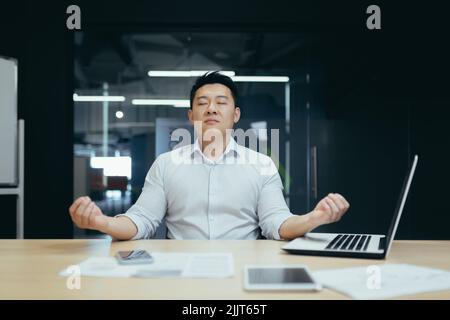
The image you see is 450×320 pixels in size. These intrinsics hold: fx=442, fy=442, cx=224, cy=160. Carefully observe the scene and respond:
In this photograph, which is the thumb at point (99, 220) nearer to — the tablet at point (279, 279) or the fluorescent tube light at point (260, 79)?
the tablet at point (279, 279)

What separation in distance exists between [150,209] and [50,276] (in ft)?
3.09

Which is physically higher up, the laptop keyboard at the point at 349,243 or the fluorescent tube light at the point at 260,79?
the fluorescent tube light at the point at 260,79

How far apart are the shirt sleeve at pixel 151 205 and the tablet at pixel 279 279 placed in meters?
0.83

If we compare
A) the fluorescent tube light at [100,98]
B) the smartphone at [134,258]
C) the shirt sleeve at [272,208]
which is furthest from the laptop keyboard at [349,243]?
the fluorescent tube light at [100,98]

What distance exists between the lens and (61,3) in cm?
381

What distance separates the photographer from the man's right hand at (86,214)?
146cm

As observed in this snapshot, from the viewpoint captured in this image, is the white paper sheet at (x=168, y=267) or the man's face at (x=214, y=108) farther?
the man's face at (x=214, y=108)

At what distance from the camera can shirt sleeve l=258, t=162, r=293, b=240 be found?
1.81 meters

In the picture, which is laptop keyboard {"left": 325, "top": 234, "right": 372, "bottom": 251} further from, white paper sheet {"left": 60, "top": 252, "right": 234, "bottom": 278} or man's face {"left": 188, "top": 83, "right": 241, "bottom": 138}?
man's face {"left": 188, "top": 83, "right": 241, "bottom": 138}

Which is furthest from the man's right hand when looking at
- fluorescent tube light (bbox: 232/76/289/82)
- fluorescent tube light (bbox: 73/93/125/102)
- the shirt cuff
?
fluorescent tube light (bbox: 232/76/289/82)

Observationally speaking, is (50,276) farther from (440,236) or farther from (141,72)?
(440,236)

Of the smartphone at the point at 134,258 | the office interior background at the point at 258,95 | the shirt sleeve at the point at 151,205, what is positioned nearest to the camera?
the smartphone at the point at 134,258
